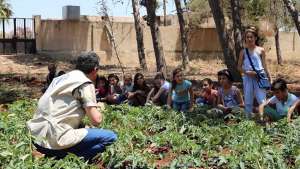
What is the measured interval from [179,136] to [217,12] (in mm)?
8490

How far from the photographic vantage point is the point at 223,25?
1519 cm

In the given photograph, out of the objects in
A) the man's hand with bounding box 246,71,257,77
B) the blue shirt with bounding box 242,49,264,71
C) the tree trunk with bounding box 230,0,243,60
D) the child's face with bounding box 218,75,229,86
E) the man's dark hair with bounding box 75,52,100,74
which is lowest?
the child's face with bounding box 218,75,229,86

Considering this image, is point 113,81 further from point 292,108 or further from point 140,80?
point 292,108

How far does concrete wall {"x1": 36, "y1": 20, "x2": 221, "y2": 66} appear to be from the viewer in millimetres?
26062

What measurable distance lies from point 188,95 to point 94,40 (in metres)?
16.8

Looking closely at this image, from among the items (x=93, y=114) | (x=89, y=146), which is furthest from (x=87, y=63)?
(x=89, y=146)

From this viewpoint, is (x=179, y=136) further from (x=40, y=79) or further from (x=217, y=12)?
(x=40, y=79)

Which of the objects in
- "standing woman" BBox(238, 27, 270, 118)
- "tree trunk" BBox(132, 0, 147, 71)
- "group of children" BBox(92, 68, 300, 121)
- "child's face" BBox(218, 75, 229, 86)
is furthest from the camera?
"tree trunk" BBox(132, 0, 147, 71)

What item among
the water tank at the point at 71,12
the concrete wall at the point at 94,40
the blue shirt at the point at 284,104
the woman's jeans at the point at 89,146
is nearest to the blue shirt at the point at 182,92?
the blue shirt at the point at 284,104

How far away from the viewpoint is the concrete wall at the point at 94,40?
2606 cm

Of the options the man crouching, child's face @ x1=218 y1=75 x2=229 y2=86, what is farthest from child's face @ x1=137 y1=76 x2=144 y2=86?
the man crouching

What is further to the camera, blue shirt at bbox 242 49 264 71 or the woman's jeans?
blue shirt at bbox 242 49 264 71

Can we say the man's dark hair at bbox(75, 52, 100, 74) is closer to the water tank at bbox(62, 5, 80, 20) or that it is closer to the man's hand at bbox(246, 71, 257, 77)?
the man's hand at bbox(246, 71, 257, 77)

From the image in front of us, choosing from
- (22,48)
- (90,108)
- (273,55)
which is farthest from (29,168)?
(273,55)
